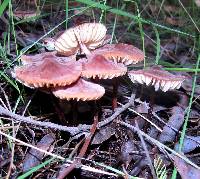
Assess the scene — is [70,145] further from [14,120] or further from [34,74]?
→ [34,74]

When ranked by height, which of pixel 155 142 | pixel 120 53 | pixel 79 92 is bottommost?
pixel 155 142

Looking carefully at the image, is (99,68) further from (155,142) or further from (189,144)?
(189,144)

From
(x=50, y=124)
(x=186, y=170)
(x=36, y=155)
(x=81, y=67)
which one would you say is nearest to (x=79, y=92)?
(x=81, y=67)

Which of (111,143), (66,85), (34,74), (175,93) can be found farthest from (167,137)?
(34,74)

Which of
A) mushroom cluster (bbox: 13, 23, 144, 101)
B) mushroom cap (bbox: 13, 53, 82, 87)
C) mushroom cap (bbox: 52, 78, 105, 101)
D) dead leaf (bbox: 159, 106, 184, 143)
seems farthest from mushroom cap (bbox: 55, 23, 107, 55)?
dead leaf (bbox: 159, 106, 184, 143)

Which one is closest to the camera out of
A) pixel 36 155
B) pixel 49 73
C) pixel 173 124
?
pixel 49 73

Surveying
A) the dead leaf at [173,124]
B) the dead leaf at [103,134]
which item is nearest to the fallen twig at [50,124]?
the dead leaf at [103,134]

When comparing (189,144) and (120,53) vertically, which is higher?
(120,53)

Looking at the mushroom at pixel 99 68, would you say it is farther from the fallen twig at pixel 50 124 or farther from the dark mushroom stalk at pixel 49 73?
the fallen twig at pixel 50 124

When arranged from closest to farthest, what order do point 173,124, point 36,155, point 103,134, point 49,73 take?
point 49,73, point 36,155, point 103,134, point 173,124
